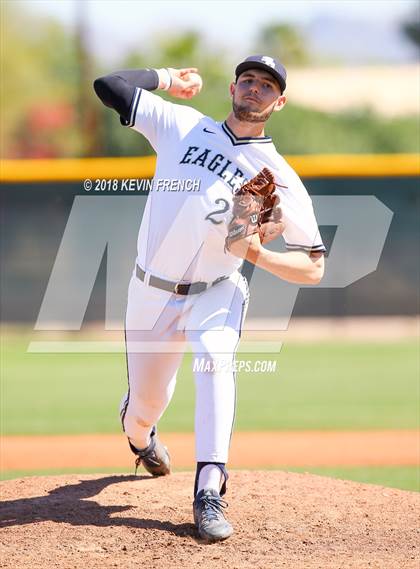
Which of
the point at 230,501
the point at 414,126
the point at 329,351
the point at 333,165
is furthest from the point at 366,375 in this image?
the point at 414,126

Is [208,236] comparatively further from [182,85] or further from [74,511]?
[74,511]

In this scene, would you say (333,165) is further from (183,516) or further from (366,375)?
(183,516)

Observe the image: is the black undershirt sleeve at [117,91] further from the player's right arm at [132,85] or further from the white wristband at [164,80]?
the white wristband at [164,80]

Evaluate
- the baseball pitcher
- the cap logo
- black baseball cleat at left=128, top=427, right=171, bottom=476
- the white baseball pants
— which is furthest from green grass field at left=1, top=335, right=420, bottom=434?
the cap logo

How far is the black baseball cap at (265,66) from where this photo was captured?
455 centimetres

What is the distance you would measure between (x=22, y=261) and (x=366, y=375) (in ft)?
15.6

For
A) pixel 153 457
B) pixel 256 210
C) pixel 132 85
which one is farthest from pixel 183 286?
pixel 153 457

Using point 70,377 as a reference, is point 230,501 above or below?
below

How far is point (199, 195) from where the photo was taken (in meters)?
4.57

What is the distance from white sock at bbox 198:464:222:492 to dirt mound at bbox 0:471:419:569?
211 mm

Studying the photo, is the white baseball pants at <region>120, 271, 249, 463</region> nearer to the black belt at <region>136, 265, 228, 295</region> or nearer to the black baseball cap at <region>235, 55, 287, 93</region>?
the black belt at <region>136, 265, 228, 295</region>

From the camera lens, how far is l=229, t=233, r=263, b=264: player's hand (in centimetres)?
428

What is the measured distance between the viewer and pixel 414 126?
97.5 feet

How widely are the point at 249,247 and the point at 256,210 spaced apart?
0.17 meters
